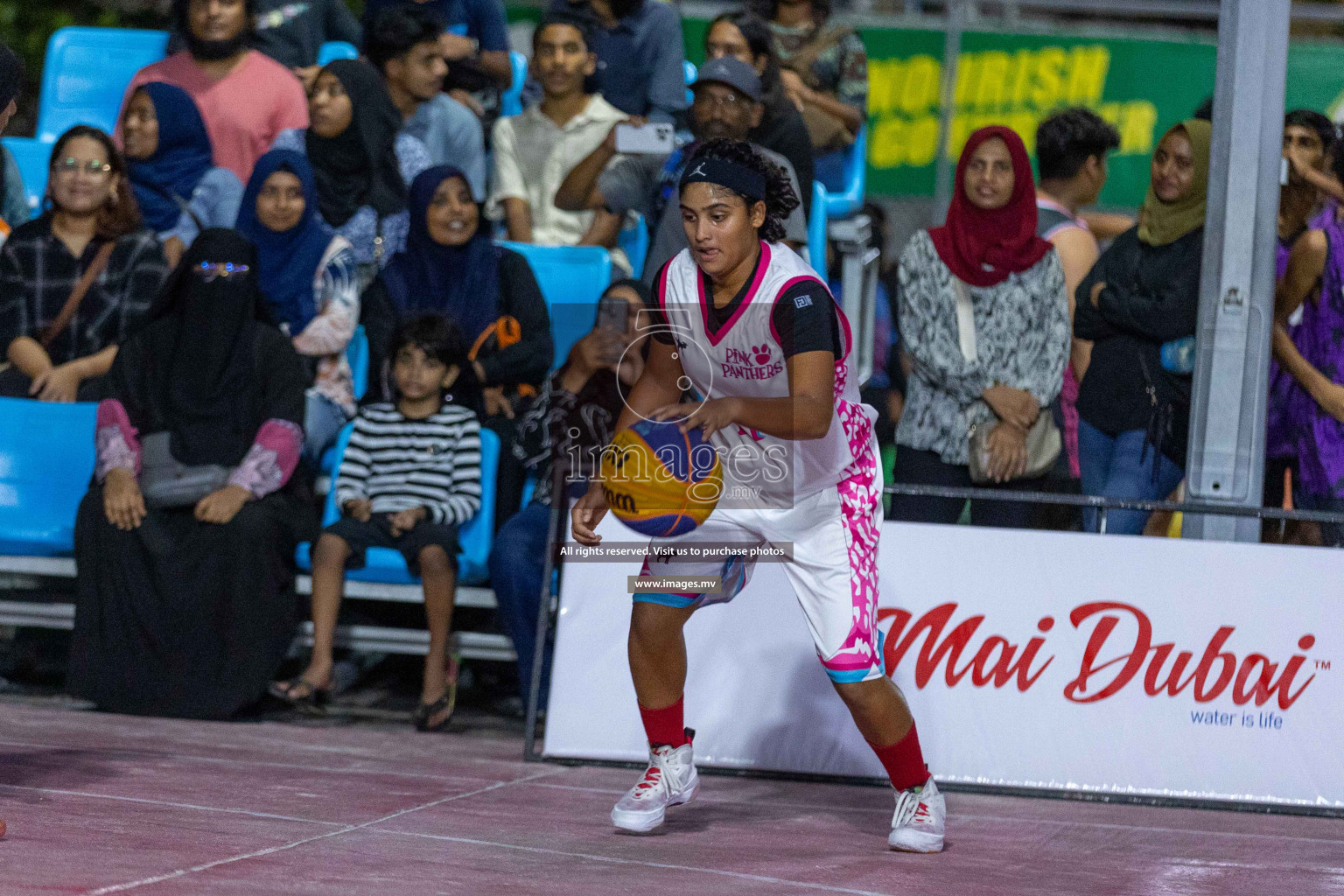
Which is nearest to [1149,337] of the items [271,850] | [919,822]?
[919,822]

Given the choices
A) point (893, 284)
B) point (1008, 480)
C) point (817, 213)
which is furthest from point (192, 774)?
point (893, 284)

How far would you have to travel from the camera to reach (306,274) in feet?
24.4

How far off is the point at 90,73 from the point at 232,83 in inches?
65.7

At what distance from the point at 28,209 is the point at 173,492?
2.50 meters

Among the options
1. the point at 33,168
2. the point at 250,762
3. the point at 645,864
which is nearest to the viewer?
the point at 645,864

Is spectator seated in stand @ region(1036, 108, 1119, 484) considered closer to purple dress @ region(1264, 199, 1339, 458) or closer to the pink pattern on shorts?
purple dress @ region(1264, 199, 1339, 458)

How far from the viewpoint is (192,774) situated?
17.0ft

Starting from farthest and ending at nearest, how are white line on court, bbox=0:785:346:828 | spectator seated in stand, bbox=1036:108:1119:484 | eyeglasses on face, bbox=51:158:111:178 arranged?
eyeglasses on face, bbox=51:158:111:178 → spectator seated in stand, bbox=1036:108:1119:484 → white line on court, bbox=0:785:346:828

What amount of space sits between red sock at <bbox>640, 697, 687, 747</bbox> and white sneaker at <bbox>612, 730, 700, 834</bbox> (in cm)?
2

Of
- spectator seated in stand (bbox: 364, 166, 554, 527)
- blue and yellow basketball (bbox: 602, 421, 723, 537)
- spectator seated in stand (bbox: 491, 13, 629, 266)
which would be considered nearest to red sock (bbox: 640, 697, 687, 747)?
blue and yellow basketball (bbox: 602, 421, 723, 537)

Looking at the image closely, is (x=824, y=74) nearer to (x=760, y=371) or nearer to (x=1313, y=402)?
(x=1313, y=402)

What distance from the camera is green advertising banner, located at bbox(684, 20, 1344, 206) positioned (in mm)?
10047

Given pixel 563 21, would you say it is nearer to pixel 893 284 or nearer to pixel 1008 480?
pixel 893 284

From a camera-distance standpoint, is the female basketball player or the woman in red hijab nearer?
the female basketball player
